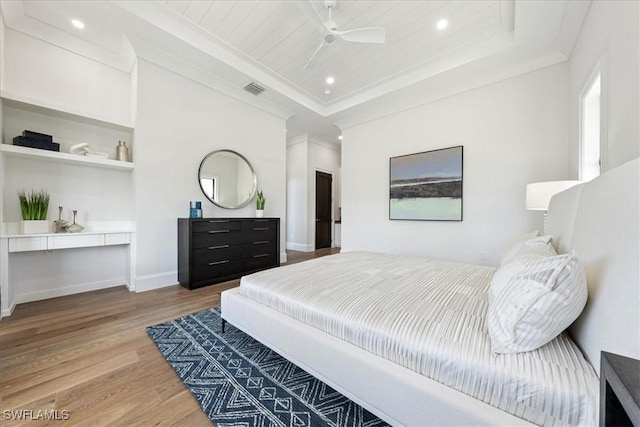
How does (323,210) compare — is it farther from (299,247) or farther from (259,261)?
(259,261)

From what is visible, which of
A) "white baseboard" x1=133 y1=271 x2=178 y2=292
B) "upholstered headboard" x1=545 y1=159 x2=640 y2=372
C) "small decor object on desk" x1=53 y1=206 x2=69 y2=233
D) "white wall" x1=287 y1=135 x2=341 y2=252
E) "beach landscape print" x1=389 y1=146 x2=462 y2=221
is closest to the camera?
"upholstered headboard" x1=545 y1=159 x2=640 y2=372

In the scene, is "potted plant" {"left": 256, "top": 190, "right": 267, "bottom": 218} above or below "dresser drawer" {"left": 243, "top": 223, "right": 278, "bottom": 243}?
above

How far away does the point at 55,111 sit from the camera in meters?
2.49

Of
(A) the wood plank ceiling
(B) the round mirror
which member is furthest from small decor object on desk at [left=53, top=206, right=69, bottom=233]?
(A) the wood plank ceiling

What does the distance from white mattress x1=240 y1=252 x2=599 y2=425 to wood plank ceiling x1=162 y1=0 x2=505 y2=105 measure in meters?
2.45

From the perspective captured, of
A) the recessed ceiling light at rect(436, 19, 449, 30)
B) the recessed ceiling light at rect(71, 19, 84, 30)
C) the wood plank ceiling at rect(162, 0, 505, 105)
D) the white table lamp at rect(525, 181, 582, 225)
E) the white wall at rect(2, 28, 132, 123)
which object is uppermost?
the wood plank ceiling at rect(162, 0, 505, 105)

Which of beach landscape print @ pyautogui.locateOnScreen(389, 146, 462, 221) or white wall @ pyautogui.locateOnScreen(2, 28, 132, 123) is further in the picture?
beach landscape print @ pyautogui.locateOnScreen(389, 146, 462, 221)

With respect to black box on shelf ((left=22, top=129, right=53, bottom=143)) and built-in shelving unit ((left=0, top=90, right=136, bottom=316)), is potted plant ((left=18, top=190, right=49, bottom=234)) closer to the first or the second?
built-in shelving unit ((left=0, top=90, right=136, bottom=316))

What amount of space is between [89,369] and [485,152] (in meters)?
4.48

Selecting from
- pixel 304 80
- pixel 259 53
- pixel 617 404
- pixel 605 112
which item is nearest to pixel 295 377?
pixel 617 404

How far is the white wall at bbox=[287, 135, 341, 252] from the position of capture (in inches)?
233

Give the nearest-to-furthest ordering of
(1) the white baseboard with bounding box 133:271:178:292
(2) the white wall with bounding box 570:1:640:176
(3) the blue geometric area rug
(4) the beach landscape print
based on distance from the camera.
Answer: (3) the blue geometric area rug
(2) the white wall with bounding box 570:1:640:176
(1) the white baseboard with bounding box 133:271:178:292
(4) the beach landscape print

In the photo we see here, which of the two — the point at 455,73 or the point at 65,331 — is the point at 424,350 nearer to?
the point at 65,331

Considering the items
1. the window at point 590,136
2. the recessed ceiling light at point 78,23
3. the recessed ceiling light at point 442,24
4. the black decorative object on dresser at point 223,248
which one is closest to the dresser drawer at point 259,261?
A: the black decorative object on dresser at point 223,248
